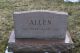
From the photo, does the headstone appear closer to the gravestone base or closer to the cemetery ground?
the gravestone base

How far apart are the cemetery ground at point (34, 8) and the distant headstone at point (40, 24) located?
0.45 metres

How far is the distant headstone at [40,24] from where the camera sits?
3.45 metres

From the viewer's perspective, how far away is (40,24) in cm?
354

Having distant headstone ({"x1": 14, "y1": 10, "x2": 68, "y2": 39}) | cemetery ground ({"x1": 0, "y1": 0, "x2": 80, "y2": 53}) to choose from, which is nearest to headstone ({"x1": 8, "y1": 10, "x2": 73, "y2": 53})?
distant headstone ({"x1": 14, "y1": 10, "x2": 68, "y2": 39})

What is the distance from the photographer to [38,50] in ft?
11.3

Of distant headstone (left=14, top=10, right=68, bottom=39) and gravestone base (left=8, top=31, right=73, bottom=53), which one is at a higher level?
distant headstone (left=14, top=10, right=68, bottom=39)

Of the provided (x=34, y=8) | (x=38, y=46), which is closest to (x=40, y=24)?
(x=38, y=46)

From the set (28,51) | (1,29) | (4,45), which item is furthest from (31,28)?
(1,29)

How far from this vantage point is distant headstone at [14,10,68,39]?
345 centimetres

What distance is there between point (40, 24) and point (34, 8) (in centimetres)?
197

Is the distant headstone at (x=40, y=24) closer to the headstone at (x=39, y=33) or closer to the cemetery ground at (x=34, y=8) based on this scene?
the headstone at (x=39, y=33)

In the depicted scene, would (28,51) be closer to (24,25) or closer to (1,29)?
(24,25)

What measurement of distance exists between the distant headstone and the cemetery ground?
0.45 meters

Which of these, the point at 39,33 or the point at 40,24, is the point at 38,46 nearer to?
the point at 39,33
